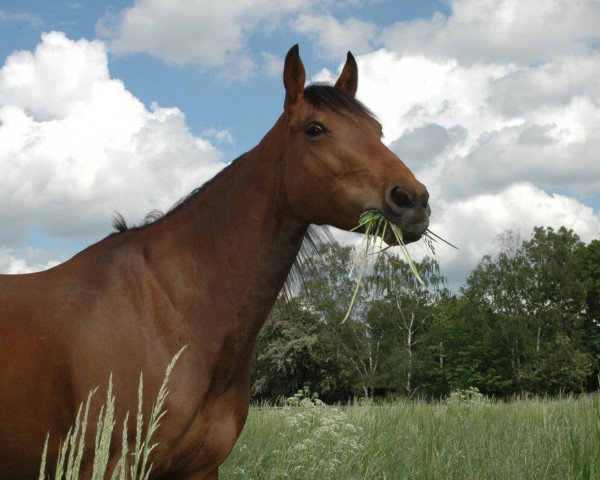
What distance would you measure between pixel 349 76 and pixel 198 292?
6.59ft

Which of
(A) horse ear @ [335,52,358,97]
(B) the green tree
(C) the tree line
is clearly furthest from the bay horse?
(B) the green tree

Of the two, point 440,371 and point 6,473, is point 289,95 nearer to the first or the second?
point 6,473

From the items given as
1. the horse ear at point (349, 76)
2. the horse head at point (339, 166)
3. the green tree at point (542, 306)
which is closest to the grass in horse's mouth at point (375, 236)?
the horse head at point (339, 166)

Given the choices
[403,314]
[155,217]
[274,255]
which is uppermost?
[403,314]

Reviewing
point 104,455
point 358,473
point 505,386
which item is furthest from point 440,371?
point 104,455

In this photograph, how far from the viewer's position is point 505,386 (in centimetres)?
6234

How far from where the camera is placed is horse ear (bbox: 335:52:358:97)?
4875mm

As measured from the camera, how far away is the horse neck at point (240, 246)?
4039 millimetres

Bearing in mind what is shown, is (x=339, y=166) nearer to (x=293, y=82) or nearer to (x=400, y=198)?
(x=400, y=198)

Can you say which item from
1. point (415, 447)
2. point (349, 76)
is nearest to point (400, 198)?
point (349, 76)

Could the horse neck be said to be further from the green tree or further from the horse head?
the green tree

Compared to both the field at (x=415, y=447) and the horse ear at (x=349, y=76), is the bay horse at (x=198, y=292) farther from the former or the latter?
the field at (x=415, y=447)

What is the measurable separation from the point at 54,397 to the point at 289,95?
229 cm

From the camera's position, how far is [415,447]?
21.8 ft
